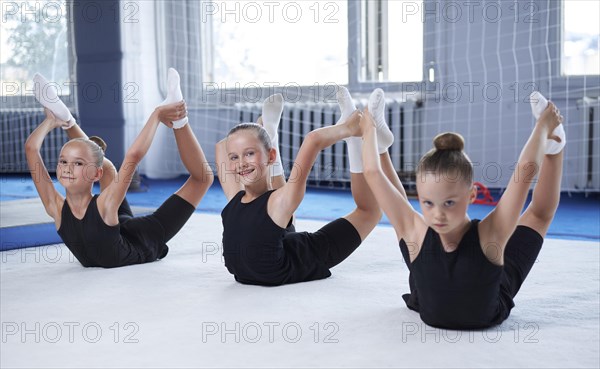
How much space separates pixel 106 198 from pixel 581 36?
3.03 m

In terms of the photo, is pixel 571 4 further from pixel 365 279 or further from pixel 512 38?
pixel 365 279

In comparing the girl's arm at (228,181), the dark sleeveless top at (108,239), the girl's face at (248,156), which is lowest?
the dark sleeveless top at (108,239)

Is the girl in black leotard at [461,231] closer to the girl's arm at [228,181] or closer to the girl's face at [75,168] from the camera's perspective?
the girl's arm at [228,181]

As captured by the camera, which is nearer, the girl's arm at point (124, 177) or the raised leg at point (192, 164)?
the girl's arm at point (124, 177)

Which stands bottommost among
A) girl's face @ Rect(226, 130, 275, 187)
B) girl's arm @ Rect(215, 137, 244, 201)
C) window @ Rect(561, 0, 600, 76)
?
girl's arm @ Rect(215, 137, 244, 201)

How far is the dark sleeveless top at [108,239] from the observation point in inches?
80.6

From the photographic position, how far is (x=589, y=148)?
13.5ft

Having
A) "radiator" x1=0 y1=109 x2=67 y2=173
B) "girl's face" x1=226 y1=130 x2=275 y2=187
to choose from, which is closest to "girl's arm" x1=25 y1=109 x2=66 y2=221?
"girl's face" x1=226 y1=130 x2=275 y2=187

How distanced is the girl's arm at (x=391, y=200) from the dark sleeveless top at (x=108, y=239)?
875 millimetres

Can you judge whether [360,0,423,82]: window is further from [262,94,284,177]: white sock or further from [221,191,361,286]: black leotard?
[221,191,361,286]: black leotard

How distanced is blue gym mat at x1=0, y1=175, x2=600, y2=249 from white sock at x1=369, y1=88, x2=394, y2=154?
4.42ft

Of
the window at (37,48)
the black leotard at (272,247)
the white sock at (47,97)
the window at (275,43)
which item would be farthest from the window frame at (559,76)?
the window at (37,48)

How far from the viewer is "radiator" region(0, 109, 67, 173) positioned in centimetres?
584

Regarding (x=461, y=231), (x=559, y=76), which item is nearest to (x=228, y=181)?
(x=461, y=231)
